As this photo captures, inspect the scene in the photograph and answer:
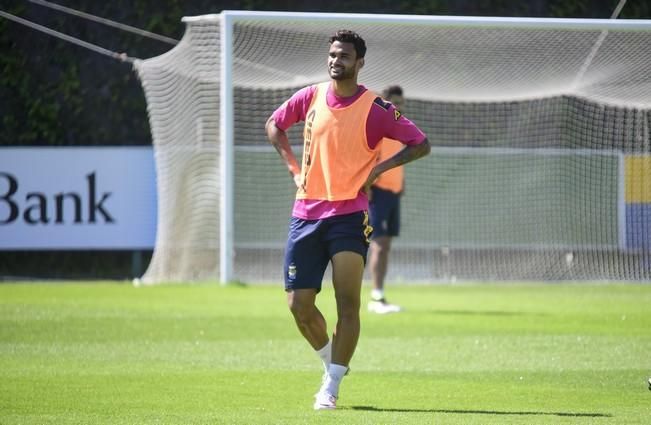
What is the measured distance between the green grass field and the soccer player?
0.65 m

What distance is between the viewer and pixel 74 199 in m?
18.8

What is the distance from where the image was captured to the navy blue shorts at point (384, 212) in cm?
1451

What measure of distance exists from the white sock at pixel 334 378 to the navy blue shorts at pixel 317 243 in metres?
0.53

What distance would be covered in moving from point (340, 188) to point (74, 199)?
11304 mm

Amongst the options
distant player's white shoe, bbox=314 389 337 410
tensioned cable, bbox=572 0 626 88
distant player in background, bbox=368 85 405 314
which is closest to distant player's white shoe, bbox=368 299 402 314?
distant player in background, bbox=368 85 405 314

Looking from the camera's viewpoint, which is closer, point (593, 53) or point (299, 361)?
point (299, 361)

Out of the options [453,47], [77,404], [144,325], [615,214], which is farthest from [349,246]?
[615,214]

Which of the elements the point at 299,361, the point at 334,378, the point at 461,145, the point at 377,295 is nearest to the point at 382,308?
the point at 377,295

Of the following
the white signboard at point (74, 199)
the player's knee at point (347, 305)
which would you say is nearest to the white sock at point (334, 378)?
the player's knee at point (347, 305)

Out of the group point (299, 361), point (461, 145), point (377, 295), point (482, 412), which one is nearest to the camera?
point (482, 412)

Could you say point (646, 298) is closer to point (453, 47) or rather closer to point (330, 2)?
point (453, 47)

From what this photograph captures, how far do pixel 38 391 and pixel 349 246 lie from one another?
2.36m

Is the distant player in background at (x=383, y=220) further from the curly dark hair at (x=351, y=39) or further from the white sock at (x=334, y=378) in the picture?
the white sock at (x=334, y=378)

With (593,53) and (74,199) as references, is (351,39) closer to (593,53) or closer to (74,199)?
(593,53)
